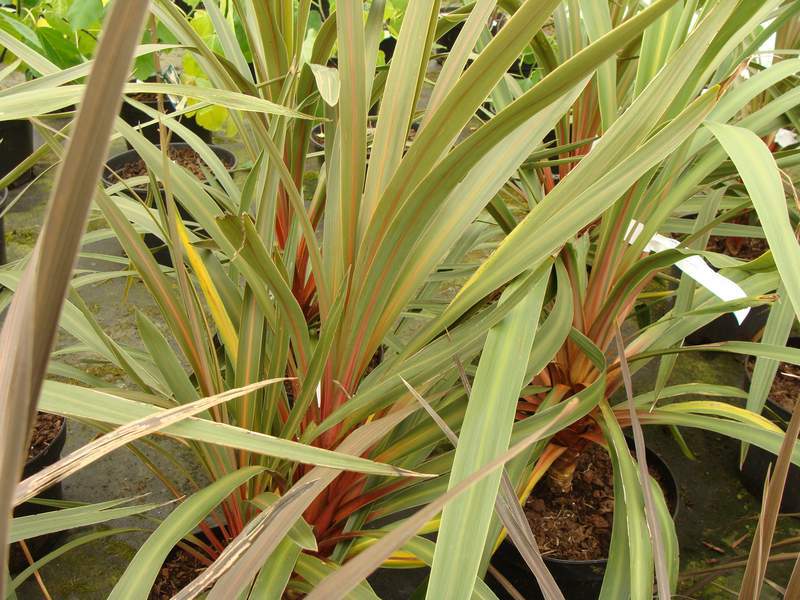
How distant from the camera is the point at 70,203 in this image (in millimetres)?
164

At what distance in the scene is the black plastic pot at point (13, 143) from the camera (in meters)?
1.66

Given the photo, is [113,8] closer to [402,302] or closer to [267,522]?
[267,522]

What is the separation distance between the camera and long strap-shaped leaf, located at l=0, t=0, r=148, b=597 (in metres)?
0.16

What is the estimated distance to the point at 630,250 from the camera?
722 mm

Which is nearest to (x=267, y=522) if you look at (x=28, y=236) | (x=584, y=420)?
(x=584, y=420)

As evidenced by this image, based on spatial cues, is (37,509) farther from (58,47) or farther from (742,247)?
(742,247)

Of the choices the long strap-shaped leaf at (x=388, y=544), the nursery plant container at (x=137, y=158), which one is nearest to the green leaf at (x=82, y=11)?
the nursery plant container at (x=137, y=158)

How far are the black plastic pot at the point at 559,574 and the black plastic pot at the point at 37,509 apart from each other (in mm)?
557

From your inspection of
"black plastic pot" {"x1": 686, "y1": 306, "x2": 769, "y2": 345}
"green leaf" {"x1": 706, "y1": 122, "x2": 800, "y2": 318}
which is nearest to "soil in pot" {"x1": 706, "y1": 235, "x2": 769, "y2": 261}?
"black plastic pot" {"x1": 686, "y1": 306, "x2": 769, "y2": 345}

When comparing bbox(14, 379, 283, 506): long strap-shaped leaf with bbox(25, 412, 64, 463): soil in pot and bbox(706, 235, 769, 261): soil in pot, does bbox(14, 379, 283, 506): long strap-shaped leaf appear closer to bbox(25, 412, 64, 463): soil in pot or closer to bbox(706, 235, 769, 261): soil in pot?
bbox(25, 412, 64, 463): soil in pot

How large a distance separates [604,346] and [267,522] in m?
0.48

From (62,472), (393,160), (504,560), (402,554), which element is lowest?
(504,560)

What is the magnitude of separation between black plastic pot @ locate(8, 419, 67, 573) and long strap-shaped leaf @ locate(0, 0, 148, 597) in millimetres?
811

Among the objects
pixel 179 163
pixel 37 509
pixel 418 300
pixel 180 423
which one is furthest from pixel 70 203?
pixel 179 163
